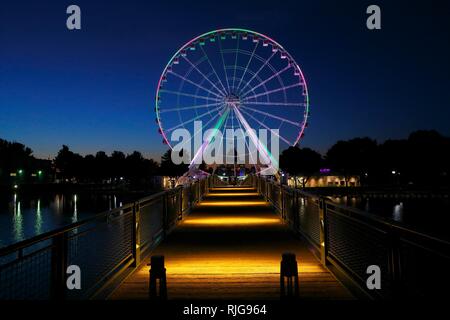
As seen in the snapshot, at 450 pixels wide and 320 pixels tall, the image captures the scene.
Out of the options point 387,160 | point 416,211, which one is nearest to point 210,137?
point 416,211

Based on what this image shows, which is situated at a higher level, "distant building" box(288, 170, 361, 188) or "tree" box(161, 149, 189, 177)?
"tree" box(161, 149, 189, 177)

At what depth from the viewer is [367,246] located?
7.91m

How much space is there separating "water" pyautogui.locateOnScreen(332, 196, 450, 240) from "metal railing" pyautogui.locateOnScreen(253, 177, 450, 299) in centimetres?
3601

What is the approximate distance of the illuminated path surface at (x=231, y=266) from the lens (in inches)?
279

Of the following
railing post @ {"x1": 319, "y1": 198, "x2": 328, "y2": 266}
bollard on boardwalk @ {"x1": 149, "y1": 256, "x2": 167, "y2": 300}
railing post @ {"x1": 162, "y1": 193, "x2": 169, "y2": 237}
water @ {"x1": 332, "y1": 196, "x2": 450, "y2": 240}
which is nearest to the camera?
bollard on boardwalk @ {"x1": 149, "y1": 256, "x2": 167, "y2": 300}

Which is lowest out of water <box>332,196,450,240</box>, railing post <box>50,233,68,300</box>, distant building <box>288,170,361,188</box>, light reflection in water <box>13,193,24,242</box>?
water <box>332,196,450,240</box>

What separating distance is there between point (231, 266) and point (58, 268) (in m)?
3.86

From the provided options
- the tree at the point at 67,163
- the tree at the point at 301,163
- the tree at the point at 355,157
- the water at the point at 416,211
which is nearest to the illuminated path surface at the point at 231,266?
the water at the point at 416,211

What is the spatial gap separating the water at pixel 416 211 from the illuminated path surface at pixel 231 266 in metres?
33.4

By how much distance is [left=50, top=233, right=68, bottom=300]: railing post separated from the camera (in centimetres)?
556

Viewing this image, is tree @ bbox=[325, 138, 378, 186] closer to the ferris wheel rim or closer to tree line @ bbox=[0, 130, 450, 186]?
tree line @ bbox=[0, 130, 450, 186]

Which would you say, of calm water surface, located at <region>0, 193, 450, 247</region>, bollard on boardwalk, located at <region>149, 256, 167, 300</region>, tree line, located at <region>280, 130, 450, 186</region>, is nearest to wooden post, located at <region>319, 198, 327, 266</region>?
bollard on boardwalk, located at <region>149, 256, 167, 300</region>
